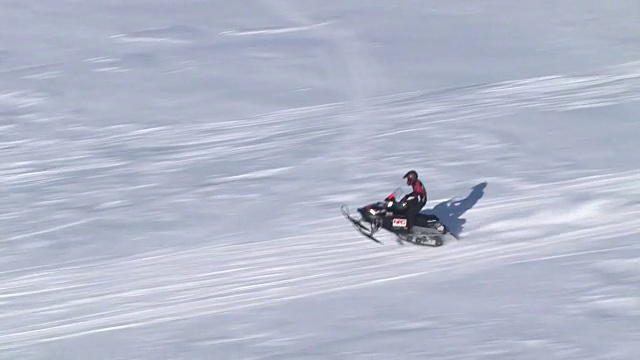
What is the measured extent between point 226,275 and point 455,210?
3854mm

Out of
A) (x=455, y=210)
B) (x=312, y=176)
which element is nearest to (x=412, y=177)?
(x=455, y=210)

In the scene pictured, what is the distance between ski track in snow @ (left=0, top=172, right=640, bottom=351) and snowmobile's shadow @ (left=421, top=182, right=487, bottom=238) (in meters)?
0.51

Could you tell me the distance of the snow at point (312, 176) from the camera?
12.7 meters

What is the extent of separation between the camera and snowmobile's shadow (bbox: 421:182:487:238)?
49.8ft

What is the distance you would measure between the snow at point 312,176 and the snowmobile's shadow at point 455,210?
5 centimetres

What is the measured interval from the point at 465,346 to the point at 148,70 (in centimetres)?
1353

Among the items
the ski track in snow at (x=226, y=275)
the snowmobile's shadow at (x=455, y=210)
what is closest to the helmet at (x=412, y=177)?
the ski track in snow at (x=226, y=275)

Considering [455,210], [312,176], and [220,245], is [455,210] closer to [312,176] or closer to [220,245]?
[312,176]

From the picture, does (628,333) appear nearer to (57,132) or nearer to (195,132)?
(195,132)

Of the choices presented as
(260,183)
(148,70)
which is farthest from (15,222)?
(148,70)

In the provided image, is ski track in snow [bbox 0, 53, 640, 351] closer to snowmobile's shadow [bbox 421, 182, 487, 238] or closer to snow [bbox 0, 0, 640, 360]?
snow [bbox 0, 0, 640, 360]

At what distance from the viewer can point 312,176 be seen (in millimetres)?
17625

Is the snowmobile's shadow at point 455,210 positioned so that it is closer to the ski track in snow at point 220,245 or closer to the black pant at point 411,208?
the ski track in snow at point 220,245

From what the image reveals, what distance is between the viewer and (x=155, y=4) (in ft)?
90.3
